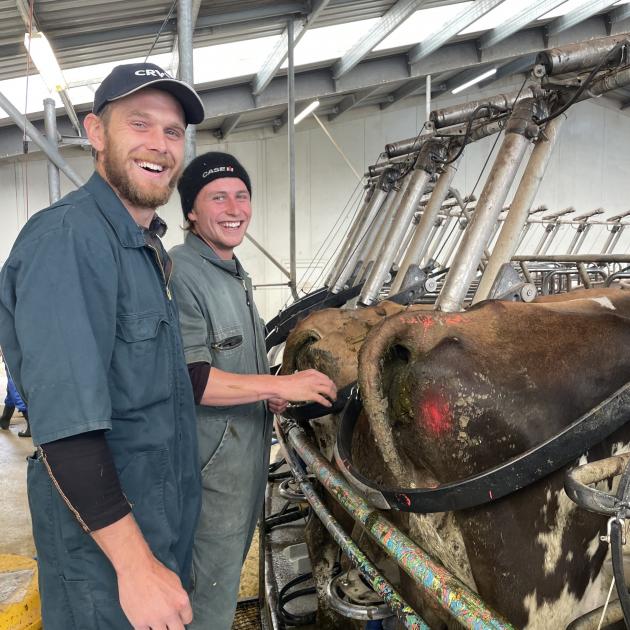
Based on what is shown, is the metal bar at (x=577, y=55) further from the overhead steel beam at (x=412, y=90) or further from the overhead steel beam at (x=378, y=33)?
the overhead steel beam at (x=412, y=90)

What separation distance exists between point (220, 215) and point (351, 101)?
1300 centimetres

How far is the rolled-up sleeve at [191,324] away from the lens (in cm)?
192

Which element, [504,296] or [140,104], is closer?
[140,104]

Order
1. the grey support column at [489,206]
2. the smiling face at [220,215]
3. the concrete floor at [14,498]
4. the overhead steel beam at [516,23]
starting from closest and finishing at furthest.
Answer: the smiling face at [220,215]
the grey support column at [489,206]
the concrete floor at [14,498]
the overhead steel beam at [516,23]

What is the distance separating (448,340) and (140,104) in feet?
3.07

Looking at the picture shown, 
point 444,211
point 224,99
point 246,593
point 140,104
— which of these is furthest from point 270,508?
point 224,99

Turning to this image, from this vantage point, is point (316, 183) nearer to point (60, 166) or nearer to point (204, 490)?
point (60, 166)

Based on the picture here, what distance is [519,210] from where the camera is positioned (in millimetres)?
2914

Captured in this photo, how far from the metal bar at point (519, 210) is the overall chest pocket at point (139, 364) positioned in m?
1.60

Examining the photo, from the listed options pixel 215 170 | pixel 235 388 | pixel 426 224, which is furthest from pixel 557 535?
pixel 426 224

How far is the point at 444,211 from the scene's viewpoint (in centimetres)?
960

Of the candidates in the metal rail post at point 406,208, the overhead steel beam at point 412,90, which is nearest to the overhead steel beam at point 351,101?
the overhead steel beam at point 412,90

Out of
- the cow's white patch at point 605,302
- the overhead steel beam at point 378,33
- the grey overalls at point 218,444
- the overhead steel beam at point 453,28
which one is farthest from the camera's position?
the overhead steel beam at point 453,28

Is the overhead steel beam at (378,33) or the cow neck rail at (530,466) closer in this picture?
the cow neck rail at (530,466)
